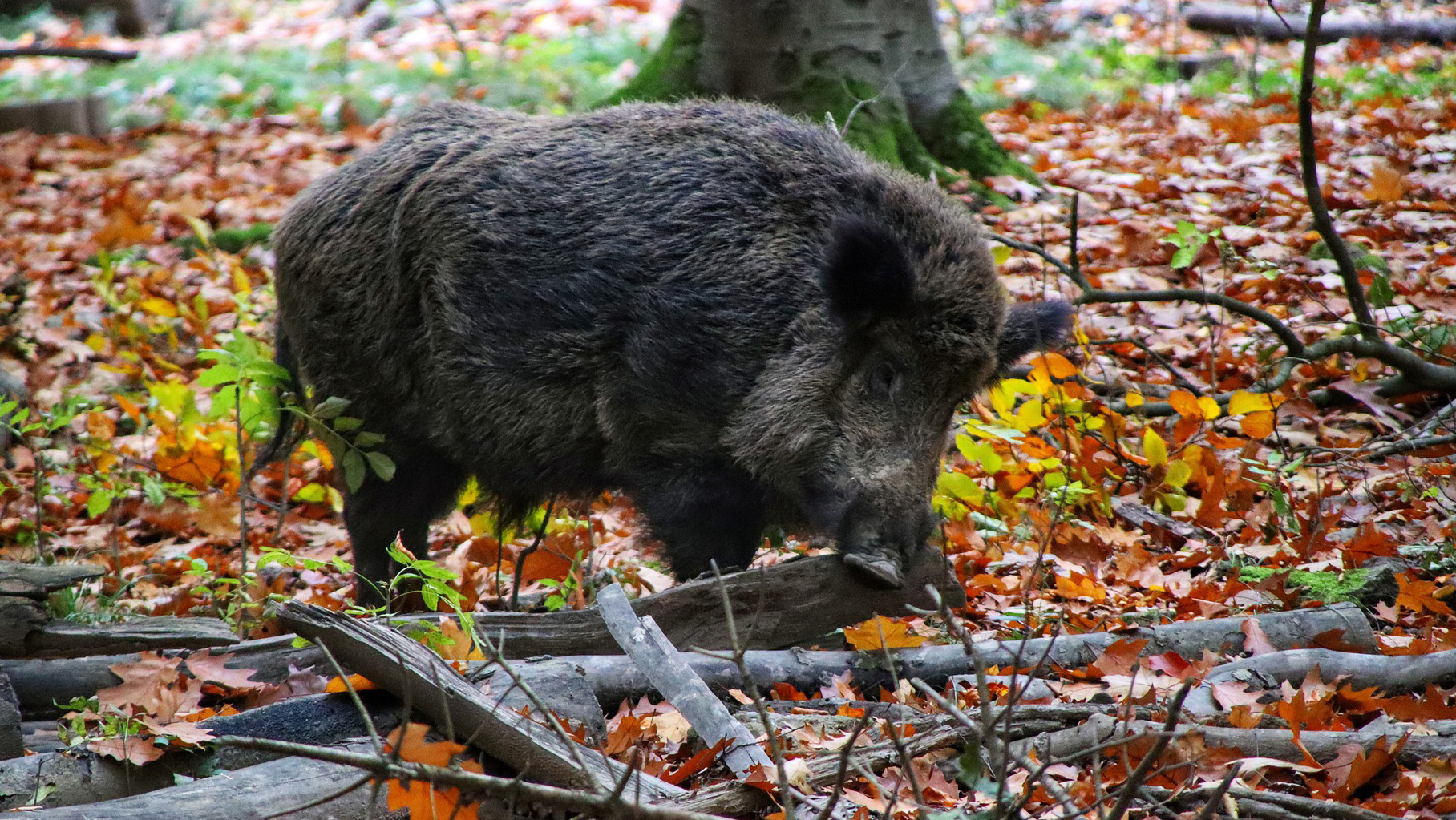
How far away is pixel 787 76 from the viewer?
7730mm

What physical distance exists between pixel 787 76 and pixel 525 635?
496cm

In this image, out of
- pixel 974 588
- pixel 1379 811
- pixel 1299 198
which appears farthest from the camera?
pixel 1299 198

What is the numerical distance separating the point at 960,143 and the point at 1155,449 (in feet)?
12.6

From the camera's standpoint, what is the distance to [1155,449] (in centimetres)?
509

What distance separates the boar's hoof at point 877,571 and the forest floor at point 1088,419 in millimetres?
242

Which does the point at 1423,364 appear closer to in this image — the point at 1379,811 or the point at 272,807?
the point at 1379,811

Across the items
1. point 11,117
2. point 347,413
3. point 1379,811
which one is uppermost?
point 1379,811

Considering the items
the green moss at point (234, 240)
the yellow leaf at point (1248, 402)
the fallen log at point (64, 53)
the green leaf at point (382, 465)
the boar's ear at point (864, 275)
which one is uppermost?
the fallen log at point (64, 53)

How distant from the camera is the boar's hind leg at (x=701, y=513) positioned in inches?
185

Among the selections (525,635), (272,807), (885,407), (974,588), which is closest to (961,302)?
(885,407)

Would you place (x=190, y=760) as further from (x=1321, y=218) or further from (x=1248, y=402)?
(x=1321, y=218)

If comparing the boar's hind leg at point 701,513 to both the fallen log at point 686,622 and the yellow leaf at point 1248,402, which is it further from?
the yellow leaf at point 1248,402

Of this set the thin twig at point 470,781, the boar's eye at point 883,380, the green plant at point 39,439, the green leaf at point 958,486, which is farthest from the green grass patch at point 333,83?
the thin twig at point 470,781

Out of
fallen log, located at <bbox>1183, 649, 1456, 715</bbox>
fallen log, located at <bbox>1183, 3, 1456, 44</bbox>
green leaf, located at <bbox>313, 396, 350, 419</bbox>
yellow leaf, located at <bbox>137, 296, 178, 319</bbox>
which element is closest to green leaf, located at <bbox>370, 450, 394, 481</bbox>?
green leaf, located at <bbox>313, 396, 350, 419</bbox>
